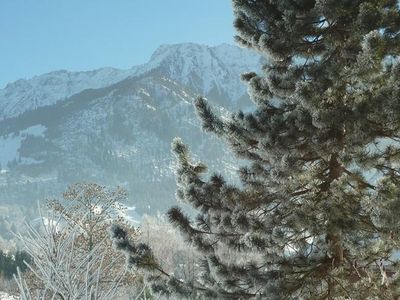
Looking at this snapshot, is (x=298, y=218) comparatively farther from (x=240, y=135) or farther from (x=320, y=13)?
(x=320, y=13)

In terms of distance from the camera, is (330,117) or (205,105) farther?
(205,105)

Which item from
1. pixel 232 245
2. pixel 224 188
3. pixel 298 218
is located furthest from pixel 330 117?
pixel 232 245

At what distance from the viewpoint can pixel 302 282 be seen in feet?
24.5

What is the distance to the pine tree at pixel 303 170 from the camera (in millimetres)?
6629

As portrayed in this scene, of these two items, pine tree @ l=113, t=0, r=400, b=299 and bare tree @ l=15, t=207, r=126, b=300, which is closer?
bare tree @ l=15, t=207, r=126, b=300

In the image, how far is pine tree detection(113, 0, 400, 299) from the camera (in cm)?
663

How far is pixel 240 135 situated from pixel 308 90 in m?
1.43

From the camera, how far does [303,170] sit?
24.7 ft

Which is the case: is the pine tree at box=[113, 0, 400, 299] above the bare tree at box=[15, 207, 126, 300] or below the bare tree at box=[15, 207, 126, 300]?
above

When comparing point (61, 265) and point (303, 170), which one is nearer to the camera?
point (61, 265)

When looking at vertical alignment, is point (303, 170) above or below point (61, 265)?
above

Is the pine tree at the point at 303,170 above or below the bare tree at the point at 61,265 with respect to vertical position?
above

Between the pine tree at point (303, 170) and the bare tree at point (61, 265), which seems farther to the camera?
the pine tree at point (303, 170)

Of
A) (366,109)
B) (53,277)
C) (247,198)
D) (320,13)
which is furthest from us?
(247,198)
